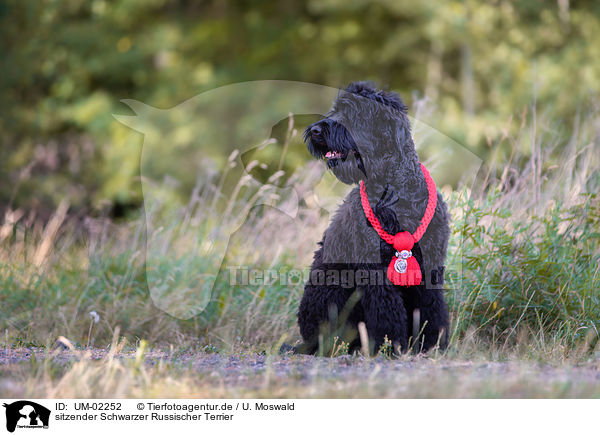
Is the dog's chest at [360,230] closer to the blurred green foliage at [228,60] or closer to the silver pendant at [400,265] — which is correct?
the silver pendant at [400,265]

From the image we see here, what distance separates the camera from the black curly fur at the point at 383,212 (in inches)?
161

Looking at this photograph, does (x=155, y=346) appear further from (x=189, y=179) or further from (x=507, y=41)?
(x=507, y=41)

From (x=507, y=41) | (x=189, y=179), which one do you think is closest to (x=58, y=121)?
(x=189, y=179)

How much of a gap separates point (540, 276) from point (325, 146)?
6.70ft

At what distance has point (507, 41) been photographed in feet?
43.9

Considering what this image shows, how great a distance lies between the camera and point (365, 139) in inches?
163

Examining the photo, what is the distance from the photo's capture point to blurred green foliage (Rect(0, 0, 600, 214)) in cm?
1249

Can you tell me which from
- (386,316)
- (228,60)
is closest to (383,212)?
(386,316)

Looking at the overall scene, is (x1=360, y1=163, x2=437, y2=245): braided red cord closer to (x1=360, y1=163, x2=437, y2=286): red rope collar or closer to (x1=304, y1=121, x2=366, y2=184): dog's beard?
(x1=360, y1=163, x2=437, y2=286): red rope collar

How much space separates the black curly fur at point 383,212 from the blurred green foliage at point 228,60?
8.12 m
